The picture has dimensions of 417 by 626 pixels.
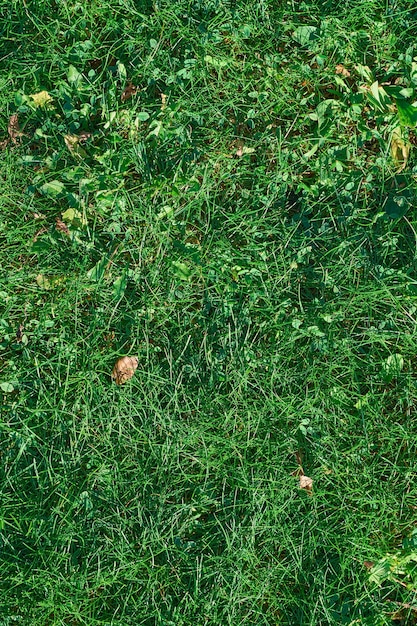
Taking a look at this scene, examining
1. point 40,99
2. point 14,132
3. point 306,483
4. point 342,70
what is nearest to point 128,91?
point 40,99

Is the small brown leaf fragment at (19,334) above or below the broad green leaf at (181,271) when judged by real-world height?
below

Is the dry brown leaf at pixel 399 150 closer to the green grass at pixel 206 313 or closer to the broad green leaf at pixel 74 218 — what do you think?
the green grass at pixel 206 313

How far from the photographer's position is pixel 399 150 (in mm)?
2957

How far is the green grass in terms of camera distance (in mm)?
2740

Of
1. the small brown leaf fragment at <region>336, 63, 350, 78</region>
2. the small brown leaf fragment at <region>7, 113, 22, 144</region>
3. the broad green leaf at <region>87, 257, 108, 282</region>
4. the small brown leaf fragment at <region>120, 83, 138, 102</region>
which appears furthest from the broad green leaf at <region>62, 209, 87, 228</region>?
the small brown leaf fragment at <region>336, 63, 350, 78</region>

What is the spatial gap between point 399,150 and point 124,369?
4.95 feet

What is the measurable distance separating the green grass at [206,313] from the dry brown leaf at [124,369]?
0.04 meters

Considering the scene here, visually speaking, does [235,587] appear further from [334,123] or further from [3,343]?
[334,123]

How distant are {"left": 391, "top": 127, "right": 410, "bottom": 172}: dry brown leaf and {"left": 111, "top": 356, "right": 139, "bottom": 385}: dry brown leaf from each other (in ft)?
4.60

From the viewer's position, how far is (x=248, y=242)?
2.89 metres

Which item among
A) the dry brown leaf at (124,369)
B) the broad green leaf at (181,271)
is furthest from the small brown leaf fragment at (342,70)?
the dry brown leaf at (124,369)

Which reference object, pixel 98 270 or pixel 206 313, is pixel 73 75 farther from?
pixel 206 313

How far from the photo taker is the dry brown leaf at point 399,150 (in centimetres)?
295

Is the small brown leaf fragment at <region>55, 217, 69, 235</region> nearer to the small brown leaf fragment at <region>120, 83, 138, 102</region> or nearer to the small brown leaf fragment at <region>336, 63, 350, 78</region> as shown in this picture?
the small brown leaf fragment at <region>120, 83, 138, 102</region>
